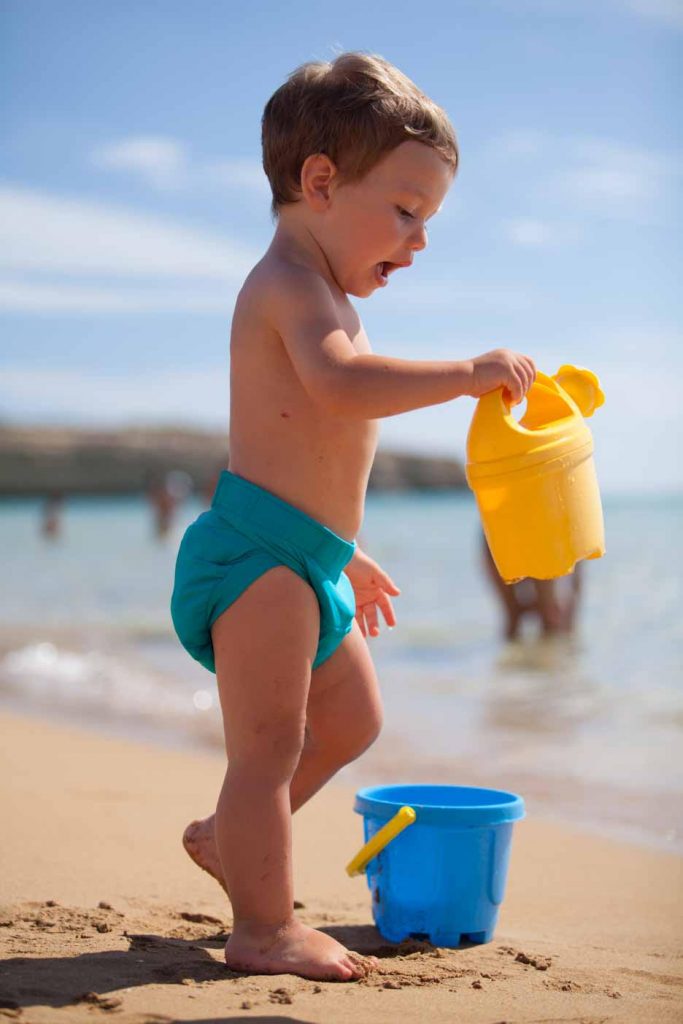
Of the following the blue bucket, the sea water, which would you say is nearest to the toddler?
the blue bucket

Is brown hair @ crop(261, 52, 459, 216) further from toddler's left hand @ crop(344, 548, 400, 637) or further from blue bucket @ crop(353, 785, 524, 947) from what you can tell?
blue bucket @ crop(353, 785, 524, 947)

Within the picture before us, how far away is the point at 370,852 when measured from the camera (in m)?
2.67

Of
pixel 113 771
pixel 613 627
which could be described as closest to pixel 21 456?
pixel 613 627

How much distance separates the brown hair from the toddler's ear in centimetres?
2

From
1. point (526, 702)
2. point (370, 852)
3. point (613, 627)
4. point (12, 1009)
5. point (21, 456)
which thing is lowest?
point (12, 1009)

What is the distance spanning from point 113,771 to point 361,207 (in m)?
2.71

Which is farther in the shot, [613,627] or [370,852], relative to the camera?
[613,627]

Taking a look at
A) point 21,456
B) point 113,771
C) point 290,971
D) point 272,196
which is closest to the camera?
point 290,971

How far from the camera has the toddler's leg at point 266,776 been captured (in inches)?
89.4

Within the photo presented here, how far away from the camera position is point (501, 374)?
91.4 inches

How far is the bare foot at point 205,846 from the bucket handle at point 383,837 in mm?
290

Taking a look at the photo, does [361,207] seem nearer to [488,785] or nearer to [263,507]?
[263,507]

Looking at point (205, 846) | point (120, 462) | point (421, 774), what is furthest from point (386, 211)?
point (120, 462)

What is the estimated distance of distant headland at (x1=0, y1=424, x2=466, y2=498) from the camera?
46562 mm
